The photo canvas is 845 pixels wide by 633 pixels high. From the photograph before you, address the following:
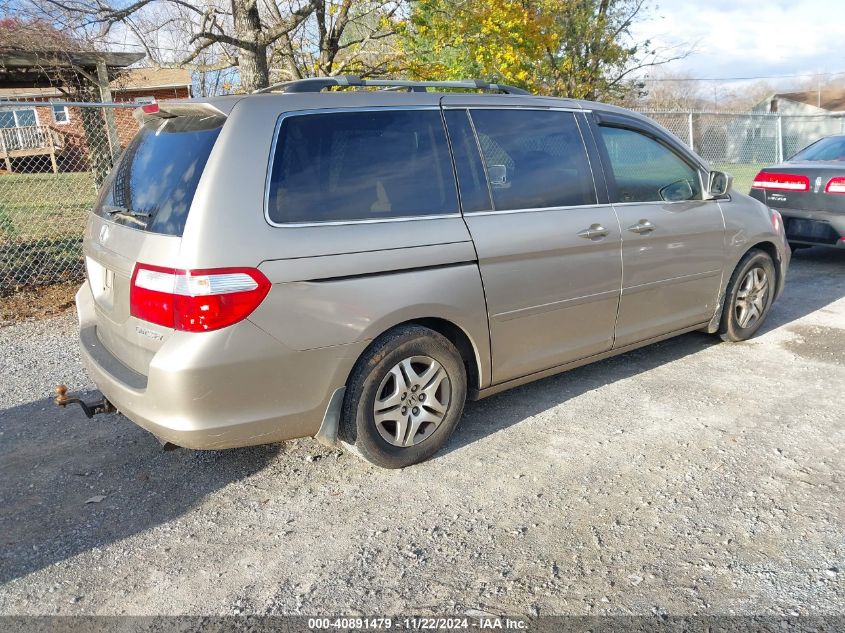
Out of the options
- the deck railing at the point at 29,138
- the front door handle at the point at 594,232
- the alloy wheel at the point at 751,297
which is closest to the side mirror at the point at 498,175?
the front door handle at the point at 594,232

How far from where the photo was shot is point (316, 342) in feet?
9.92

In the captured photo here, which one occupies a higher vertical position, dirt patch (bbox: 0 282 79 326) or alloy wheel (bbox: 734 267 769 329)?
dirt patch (bbox: 0 282 79 326)

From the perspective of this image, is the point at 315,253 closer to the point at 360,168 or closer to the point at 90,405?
the point at 360,168

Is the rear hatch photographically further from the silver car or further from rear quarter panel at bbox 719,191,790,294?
rear quarter panel at bbox 719,191,790,294

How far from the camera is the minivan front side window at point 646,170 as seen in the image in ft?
14.2

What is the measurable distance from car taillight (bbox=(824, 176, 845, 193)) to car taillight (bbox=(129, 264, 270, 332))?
22.9 feet

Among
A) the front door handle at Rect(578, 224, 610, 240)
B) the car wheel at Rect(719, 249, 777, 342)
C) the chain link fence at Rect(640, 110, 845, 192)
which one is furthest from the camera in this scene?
the chain link fence at Rect(640, 110, 845, 192)

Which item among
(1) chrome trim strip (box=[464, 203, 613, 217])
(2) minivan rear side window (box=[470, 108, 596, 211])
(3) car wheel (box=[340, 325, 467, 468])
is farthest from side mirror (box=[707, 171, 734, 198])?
(3) car wheel (box=[340, 325, 467, 468])

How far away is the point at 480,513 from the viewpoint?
10.2ft

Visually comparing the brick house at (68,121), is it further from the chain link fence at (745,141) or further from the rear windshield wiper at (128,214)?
the rear windshield wiper at (128,214)

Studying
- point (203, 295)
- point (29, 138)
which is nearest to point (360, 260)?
point (203, 295)

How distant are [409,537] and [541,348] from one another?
148 cm

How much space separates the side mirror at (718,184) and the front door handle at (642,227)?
77cm

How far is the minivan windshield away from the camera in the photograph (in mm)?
8289
